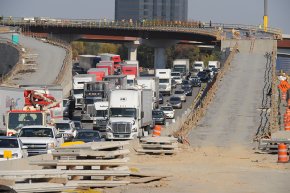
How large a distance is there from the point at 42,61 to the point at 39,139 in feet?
229

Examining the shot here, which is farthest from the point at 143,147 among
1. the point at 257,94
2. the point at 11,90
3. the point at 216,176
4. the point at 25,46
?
the point at 25,46

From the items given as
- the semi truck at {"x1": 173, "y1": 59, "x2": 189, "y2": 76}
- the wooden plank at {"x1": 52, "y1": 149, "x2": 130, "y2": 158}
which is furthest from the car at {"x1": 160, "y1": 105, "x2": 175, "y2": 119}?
the semi truck at {"x1": 173, "y1": 59, "x2": 189, "y2": 76}

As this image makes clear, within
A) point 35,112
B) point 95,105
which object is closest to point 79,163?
point 35,112

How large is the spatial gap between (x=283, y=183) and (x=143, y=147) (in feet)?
37.6

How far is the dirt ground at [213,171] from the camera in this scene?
3136 cm

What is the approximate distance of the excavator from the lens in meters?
48.6

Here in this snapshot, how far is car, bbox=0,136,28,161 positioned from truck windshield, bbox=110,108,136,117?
21260 mm

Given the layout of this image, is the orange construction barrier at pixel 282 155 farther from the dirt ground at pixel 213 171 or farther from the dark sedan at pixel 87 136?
the dark sedan at pixel 87 136

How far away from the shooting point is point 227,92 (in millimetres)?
71312

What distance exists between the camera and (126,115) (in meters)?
61.1

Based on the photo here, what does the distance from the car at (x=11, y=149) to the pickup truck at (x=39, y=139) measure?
2254 mm

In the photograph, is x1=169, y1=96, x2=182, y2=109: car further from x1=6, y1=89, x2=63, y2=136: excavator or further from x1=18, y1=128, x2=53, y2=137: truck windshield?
x1=18, y1=128, x2=53, y2=137: truck windshield

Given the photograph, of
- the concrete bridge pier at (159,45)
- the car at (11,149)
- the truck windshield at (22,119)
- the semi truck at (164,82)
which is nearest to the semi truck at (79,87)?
the semi truck at (164,82)

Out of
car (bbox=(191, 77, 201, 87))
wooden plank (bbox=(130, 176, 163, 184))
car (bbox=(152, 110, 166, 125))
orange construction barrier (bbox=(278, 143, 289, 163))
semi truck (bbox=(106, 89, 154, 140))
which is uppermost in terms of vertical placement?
wooden plank (bbox=(130, 176, 163, 184))
